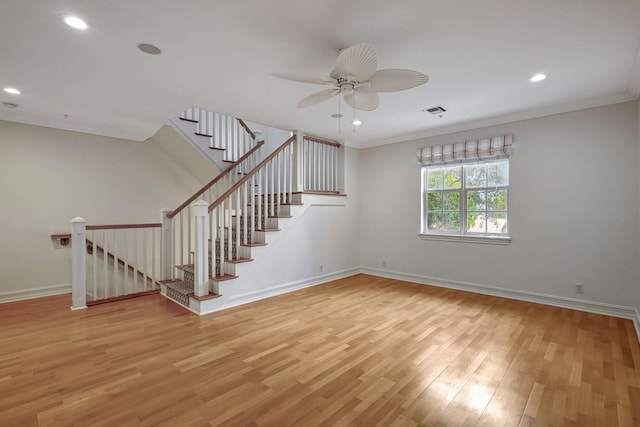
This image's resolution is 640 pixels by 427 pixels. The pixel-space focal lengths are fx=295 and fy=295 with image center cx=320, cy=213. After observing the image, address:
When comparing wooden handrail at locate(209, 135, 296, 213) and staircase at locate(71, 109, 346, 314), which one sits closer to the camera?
staircase at locate(71, 109, 346, 314)

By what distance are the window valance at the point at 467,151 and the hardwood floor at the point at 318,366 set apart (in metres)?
2.13

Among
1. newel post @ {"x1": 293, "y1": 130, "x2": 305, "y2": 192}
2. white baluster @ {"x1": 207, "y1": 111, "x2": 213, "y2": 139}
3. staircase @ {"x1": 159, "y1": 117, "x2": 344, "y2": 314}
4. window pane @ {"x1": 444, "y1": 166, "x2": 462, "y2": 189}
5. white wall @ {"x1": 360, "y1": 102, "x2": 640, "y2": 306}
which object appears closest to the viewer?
white wall @ {"x1": 360, "y1": 102, "x2": 640, "y2": 306}

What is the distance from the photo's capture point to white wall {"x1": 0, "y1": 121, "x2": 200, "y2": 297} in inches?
162

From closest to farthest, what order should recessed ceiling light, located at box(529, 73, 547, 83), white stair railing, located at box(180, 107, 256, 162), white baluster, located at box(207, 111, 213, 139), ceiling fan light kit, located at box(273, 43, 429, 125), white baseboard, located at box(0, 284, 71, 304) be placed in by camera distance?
ceiling fan light kit, located at box(273, 43, 429, 125) < recessed ceiling light, located at box(529, 73, 547, 83) < white baseboard, located at box(0, 284, 71, 304) < white stair railing, located at box(180, 107, 256, 162) < white baluster, located at box(207, 111, 213, 139)

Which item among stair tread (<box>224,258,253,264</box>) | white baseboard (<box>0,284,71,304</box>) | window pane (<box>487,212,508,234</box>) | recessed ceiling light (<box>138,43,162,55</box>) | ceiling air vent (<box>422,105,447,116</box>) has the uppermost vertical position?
ceiling air vent (<box>422,105,447,116</box>)

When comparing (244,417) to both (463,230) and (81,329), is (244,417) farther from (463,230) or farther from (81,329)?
(463,230)

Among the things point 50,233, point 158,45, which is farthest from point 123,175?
point 158,45

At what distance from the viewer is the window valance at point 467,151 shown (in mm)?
4133

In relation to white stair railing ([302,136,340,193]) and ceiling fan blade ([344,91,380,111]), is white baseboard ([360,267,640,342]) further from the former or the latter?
ceiling fan blade ([344,91,380,111])

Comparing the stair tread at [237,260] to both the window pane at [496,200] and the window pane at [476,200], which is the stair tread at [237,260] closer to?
the window pane at [476,200]

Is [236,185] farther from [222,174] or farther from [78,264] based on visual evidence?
[78,264]

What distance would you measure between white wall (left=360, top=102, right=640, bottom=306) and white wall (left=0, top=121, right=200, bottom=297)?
520 centimetres

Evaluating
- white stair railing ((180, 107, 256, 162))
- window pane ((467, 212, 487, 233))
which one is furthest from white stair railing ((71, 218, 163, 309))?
window pane ((467, 212, 487, 233))

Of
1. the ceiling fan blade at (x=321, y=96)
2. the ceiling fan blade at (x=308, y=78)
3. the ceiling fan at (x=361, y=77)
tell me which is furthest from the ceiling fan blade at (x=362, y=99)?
the ceiling fan blade at (x=308, y=78)
